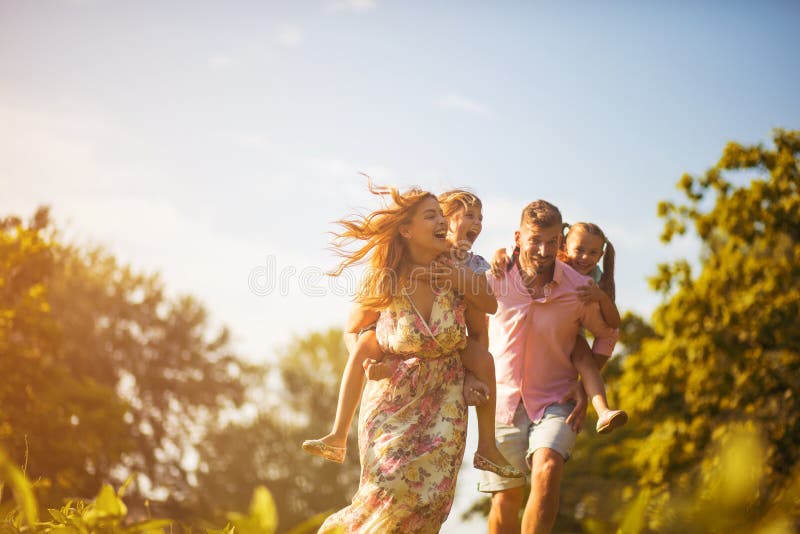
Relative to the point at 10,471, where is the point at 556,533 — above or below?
below

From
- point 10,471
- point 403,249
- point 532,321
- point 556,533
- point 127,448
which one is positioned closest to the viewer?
point 10,471

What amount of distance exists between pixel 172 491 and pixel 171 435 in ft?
A: 6.93

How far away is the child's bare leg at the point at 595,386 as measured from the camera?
5223 millimetres

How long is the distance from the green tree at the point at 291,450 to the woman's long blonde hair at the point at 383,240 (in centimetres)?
2709

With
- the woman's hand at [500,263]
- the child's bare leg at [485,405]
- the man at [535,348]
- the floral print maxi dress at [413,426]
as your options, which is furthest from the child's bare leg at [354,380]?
the woman's hand at [500,263]

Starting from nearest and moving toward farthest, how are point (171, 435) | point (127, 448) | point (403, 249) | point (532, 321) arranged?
point (403, 249)
point (532, 321)
point (127, 448)
point (171, 435)

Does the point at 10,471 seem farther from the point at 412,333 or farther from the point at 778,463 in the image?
the point at 778,463

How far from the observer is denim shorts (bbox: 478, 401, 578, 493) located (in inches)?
211

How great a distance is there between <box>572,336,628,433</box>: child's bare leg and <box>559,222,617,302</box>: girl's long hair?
47 cm

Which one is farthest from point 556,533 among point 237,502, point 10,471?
point 10,471

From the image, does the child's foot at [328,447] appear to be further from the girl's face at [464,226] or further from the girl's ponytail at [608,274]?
the girl's ponytail at [608,274]

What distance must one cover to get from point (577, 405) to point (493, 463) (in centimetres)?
94

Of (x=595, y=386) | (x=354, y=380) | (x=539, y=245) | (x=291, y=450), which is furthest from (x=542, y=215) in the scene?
(x=291, y=450)

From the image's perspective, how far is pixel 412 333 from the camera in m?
4.84
